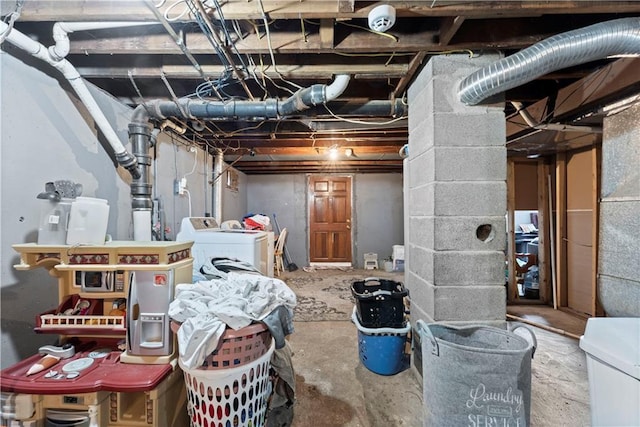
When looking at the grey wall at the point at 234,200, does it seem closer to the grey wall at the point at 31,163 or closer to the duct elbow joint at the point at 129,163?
the duct elbow joint at the point at 129,163

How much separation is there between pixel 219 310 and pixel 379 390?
1.27 meters

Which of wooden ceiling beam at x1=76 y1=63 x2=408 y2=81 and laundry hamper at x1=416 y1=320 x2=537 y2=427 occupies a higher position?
wooden ceiling beam at x1=76 y1=63 x2=408 y2=81

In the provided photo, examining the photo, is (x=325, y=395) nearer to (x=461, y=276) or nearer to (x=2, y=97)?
(x=461, y=276)

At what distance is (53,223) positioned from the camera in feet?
4.21

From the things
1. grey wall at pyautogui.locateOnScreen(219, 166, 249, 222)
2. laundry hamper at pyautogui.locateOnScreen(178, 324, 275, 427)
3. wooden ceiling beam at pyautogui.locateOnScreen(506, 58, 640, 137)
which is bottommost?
laundry hamper at pyautogui.locateOnScreen(178, 324, 275, 427)

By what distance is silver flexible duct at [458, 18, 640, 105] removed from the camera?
3.97ft

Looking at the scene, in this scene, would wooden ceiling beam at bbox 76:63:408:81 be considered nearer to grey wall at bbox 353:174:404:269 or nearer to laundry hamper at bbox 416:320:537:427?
laundry hamper at bbox 416:320:537:427

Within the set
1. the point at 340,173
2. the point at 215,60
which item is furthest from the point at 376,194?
the point at 215,60

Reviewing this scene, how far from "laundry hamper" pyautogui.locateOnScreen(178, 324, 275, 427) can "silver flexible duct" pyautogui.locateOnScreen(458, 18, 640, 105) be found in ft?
5.89

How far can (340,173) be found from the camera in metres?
5.50

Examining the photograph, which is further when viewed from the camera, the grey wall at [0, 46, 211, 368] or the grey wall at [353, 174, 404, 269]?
the grey wall at [353, 174, 404, 269]

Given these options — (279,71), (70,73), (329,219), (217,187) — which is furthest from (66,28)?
(329,219)

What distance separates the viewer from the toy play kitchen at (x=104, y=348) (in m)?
1.05

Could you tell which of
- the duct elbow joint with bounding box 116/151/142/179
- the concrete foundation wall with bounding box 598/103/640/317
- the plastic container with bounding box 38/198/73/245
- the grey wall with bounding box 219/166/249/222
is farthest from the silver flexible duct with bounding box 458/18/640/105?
the grey wall with bounding box 219/166/249/222
